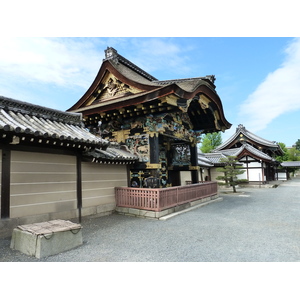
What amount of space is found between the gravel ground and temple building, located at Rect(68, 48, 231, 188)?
8.34ft

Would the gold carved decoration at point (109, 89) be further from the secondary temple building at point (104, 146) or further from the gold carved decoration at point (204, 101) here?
the gold carved decoration at point (204, 101)

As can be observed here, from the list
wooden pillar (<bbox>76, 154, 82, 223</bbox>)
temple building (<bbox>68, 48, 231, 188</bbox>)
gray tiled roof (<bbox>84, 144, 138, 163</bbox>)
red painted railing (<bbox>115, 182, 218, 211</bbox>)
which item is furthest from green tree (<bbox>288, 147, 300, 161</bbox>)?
wooden pillar (<bbox>76, 154, 82, 223</bbox>)

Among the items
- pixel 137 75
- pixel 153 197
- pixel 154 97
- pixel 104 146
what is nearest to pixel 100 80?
pixel 137 75

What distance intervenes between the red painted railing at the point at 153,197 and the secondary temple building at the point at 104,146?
0.12 ft

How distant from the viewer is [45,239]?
157 inches

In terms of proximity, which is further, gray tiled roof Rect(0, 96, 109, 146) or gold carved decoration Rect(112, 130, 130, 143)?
Answer: gold carved decoration Rect(112, 130, 130, 143)

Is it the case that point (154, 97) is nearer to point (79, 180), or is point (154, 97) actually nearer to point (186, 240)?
point (79, 180)

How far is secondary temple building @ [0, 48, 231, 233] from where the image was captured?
5430mm

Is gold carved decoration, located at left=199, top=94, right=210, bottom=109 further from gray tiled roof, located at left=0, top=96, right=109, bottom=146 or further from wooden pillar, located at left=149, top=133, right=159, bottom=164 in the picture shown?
gray tiled roof, located at left=0, top=96, right=109, bottom=146

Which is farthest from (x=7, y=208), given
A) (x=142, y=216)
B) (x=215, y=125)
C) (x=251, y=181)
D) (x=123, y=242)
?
(x=251, y=181)

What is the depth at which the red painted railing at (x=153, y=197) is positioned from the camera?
7.19 m

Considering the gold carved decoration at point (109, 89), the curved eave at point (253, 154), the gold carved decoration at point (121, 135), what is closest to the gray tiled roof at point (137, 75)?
the gold carved decoration at point (109, 89)

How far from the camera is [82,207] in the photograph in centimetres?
701

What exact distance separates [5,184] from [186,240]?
15.0 feet
